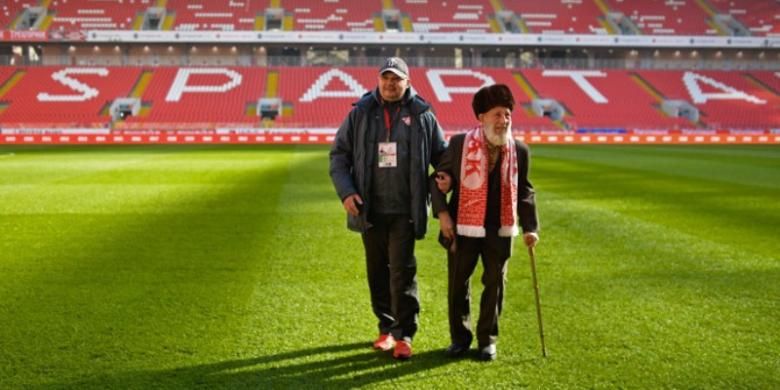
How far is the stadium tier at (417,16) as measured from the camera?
2012 inches

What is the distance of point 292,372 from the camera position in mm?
4105

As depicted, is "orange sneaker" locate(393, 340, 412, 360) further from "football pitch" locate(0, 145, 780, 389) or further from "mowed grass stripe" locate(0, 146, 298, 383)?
"mowed grass stripe" locate(0, 146, 298, 383)

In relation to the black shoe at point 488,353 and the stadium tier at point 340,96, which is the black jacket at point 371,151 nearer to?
the black shoe at point 488,353

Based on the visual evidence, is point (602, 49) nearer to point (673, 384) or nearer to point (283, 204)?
point (283, 204)

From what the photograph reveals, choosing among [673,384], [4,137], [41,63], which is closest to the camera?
[673,384]

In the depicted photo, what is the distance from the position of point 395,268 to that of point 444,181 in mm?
713

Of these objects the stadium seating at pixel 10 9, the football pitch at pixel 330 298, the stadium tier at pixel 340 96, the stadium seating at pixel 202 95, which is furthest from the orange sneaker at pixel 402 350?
the stadium seating at pixel 10 9

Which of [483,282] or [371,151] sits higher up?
[371,151]

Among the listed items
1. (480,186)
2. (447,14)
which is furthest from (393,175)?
(447,14)

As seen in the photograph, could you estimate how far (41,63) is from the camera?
49969 millimetres

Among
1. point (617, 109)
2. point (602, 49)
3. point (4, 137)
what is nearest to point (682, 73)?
point (602, 49)

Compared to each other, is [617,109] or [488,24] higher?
[488,24]

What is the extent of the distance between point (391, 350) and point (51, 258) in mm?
4650

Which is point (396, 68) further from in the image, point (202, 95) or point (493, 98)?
point (202, 95)
